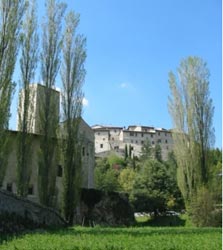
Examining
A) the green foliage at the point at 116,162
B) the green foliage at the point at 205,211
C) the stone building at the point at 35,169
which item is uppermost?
the green foliage at the point at 116,162

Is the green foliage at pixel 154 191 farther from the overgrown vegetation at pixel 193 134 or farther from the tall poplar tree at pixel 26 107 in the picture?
the tall poplar tree at pixel 26 107

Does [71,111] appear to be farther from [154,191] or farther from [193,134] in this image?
[154,191]

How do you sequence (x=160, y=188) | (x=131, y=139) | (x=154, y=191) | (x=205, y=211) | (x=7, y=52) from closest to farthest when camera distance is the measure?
(x=7, y=52), (x=205, y=211), (x=154, y=191), (x=160, y=188), (x=131, y=139)

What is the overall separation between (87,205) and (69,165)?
5125mm

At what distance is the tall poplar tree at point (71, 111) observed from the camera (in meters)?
20.4

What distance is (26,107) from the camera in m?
20.9

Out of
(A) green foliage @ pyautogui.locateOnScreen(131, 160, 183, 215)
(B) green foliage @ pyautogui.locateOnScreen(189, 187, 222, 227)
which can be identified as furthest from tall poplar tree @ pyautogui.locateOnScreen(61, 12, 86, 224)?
(A) green foliage @ pyautogui.locateOnScreen(131, 160, 183, 215)

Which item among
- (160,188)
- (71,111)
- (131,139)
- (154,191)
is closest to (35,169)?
(71,111)

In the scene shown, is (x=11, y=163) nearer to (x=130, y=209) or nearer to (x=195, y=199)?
(x=130, y=209)

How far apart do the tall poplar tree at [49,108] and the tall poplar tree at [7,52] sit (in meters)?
2.28

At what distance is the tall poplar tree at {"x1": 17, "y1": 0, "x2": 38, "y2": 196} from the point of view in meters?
19.8

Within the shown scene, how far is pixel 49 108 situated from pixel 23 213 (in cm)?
808

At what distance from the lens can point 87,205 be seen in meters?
25.1

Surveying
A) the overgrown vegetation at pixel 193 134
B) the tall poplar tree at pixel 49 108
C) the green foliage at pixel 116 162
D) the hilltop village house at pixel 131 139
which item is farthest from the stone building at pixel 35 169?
the hilltop village house at pixel 131 139
